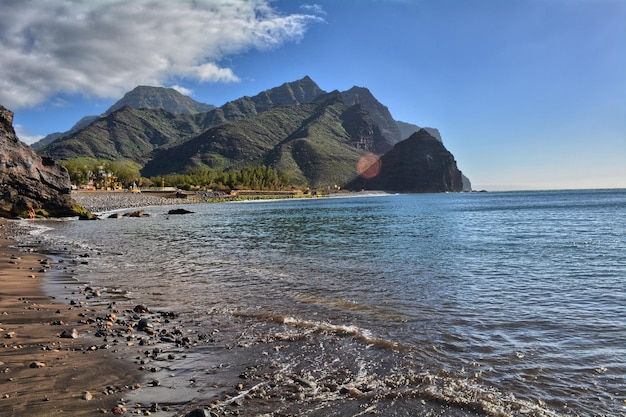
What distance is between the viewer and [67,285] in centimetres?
1678

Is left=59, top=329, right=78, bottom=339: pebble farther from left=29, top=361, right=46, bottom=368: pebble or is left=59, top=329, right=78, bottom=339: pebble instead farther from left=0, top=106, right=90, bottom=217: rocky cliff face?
left=0, top=106, right=90, bottom=217: rocky cliff face

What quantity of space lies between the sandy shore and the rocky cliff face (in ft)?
162

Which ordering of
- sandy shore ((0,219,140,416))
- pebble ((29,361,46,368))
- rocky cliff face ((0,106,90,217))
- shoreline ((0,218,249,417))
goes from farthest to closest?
rocky cliff face ((0,106,90,217)) < pebble ((29,361,46,368)) < shoreline ((0,218,249,417)) < sandy shore ((0,219,140,416))

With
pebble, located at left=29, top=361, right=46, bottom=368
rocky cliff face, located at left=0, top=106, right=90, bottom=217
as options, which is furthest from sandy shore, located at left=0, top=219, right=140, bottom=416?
rocky cliff face, located at left=0, top=106, right=90, bottom=217

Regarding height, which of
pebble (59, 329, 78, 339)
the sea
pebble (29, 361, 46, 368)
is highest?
pebble (29, 361, 46, 368)

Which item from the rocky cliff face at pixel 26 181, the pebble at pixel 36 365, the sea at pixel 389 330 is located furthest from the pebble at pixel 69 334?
A: the rocky cliff face at pixel 26 181

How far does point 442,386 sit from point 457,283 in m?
10.7

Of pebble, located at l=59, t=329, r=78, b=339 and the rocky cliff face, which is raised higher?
the rocky cliff face

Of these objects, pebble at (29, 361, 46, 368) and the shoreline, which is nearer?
the shoreline

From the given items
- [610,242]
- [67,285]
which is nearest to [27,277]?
[67,285]

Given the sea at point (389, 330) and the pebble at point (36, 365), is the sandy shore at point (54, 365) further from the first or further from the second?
the sea at point (389, 330)

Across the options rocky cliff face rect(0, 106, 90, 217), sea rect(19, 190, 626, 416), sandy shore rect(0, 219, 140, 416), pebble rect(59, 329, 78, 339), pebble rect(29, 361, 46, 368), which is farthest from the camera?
rocky cliff face rect(0, 106, 90, 217)

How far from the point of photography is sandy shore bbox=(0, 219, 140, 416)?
6.52m

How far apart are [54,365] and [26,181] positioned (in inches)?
2287
